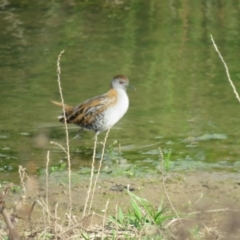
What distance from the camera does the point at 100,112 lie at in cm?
891

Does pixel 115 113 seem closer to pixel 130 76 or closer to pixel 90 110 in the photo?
pixel 90 110

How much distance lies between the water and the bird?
0.61 feet

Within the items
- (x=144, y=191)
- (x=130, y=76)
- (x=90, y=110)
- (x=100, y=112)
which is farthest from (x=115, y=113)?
(x=130, y=76)

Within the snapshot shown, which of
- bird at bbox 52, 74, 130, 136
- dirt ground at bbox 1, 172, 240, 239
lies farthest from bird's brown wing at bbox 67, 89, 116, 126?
dirt ground at bbox 1, 172, 240, 239

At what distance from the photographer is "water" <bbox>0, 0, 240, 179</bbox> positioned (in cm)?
850

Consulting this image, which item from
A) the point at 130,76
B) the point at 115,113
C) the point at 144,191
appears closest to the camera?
the point at 144,191

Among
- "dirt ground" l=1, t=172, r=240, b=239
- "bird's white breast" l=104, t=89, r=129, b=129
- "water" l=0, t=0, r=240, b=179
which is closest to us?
"dirt ground" l=1, t=172, r=240, b=239

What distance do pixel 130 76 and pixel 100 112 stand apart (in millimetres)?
2559

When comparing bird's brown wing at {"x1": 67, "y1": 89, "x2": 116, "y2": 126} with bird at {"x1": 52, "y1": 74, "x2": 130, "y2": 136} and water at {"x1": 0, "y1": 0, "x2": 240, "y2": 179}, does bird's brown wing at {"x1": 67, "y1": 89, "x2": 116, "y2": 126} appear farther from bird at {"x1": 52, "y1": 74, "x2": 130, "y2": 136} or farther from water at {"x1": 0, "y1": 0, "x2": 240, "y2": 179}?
water at {"x1": 0, "y1": 0, "x2": 240, "y2": 179}

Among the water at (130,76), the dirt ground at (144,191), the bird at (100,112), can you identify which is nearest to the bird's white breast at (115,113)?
the bird at (100,112)

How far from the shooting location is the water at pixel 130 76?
8500 mm

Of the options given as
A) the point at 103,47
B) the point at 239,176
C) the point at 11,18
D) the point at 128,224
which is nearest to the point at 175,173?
the point at 239,176

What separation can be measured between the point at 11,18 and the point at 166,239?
33.2 ft

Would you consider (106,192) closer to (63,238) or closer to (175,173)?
(175,173)
